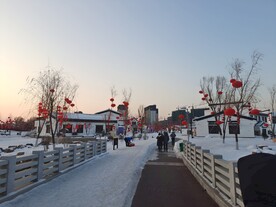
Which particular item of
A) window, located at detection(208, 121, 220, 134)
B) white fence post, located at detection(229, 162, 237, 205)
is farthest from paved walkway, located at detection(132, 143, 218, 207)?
window, located at detection(208, 121, 220, 134)

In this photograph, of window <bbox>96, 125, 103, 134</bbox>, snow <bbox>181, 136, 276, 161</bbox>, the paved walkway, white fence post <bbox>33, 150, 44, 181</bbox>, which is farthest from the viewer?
window <bbox>96, 125, 103, 134</bbox>

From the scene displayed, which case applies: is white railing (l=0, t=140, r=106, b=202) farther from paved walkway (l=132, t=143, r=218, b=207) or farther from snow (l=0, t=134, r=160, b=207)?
paved walkway (l=132, t=143, r=218, b=207)

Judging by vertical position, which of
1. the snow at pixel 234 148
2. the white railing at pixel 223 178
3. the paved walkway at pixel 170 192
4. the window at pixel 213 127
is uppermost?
the window at pixel 213 127

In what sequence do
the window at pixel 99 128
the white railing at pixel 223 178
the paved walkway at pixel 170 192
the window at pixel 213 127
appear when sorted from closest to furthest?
the white railing at pixel 223 178 < the paved walkway at pixel 170 192 < the window at pixel 213 127 < the window at pixel 99 128

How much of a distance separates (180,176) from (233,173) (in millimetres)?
4821

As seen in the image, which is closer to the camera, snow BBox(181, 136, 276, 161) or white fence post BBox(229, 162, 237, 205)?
white fence post BBox(229, 162, 237, 205)

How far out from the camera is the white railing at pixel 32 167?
5570 mm

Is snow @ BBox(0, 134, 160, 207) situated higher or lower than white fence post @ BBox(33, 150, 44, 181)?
lower

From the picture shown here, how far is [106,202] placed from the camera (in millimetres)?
5484

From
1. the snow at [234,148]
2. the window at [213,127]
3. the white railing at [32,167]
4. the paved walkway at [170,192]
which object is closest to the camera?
the white railing at [32,167]

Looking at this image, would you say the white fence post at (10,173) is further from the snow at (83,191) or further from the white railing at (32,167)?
the snow at (83,191)

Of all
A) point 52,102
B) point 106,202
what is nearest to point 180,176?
point 106,202

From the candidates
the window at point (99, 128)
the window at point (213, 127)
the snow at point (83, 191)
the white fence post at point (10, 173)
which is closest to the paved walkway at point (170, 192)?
the snow at point (83, 191)

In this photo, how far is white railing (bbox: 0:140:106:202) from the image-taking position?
5570 millimetres
